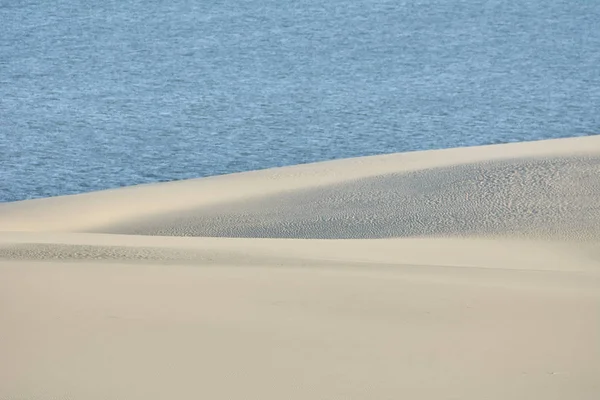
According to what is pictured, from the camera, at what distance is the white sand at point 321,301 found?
2.78m

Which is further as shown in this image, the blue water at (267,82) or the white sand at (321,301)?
the blue water at (267,82)

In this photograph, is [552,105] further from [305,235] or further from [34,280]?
[34,280]

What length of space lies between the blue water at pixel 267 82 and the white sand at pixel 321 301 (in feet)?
10.6

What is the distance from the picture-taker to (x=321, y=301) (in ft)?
11.9

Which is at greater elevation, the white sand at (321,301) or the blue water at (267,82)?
the white sand at (321,301)

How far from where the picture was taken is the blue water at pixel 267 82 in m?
10.2

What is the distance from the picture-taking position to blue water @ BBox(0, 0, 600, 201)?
10.2 meters

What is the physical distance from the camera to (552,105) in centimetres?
1233

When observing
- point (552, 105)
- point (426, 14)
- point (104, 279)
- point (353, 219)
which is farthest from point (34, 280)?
point (426, 14)

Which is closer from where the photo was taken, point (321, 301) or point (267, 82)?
point (321, 301)

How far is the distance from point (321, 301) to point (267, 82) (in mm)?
10481

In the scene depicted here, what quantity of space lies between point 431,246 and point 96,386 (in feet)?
10.2

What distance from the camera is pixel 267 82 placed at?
13.9 metres

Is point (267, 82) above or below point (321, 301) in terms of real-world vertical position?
below
